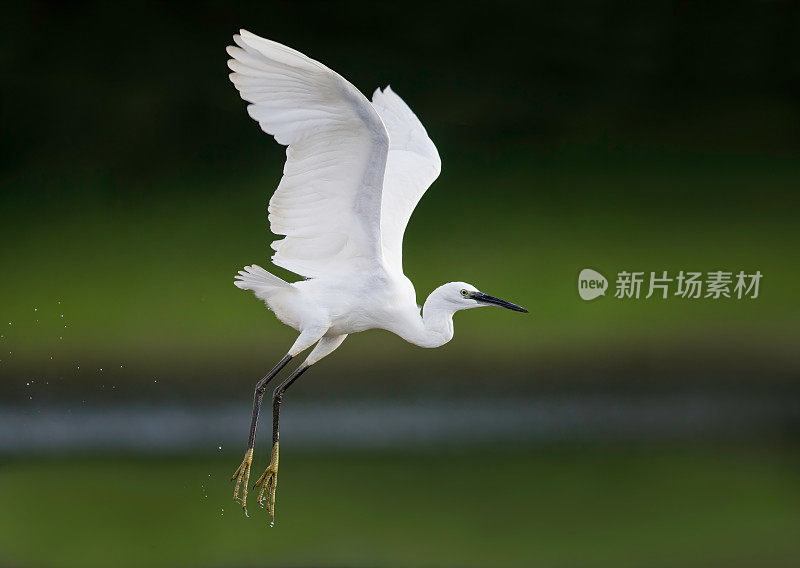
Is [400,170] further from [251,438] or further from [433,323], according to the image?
[251,438]

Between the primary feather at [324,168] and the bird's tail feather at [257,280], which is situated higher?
the primary feather at [324,168]

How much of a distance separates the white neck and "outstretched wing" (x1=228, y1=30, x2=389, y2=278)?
22 centimetres

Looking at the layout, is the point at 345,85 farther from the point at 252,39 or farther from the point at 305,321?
the point at 305,321

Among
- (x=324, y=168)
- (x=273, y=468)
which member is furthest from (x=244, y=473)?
(x=324, y=168)

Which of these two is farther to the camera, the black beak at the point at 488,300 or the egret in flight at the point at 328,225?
the black beak at the point at 488,300

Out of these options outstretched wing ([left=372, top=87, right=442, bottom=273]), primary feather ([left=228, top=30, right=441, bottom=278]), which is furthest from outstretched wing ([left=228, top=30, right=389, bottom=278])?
outstretched wing ([left=372, top=87, right=442, bottom=273])

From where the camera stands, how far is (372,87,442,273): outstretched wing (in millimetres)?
3455

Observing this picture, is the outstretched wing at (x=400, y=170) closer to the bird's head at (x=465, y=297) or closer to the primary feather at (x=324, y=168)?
the primary feather at (x=324, y=168)

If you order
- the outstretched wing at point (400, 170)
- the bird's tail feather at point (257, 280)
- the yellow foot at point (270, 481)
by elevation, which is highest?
the outstretched wing at point (400, 170)

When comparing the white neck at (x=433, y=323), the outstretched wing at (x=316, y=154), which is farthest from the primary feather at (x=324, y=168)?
the white neck at (x=433, y=323)

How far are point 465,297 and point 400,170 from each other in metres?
0.53

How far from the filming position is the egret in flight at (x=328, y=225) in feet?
9.30

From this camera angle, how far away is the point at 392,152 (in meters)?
3.64

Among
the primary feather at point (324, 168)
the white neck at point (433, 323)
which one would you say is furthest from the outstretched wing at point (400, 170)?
the white neck at point (433, 323)
